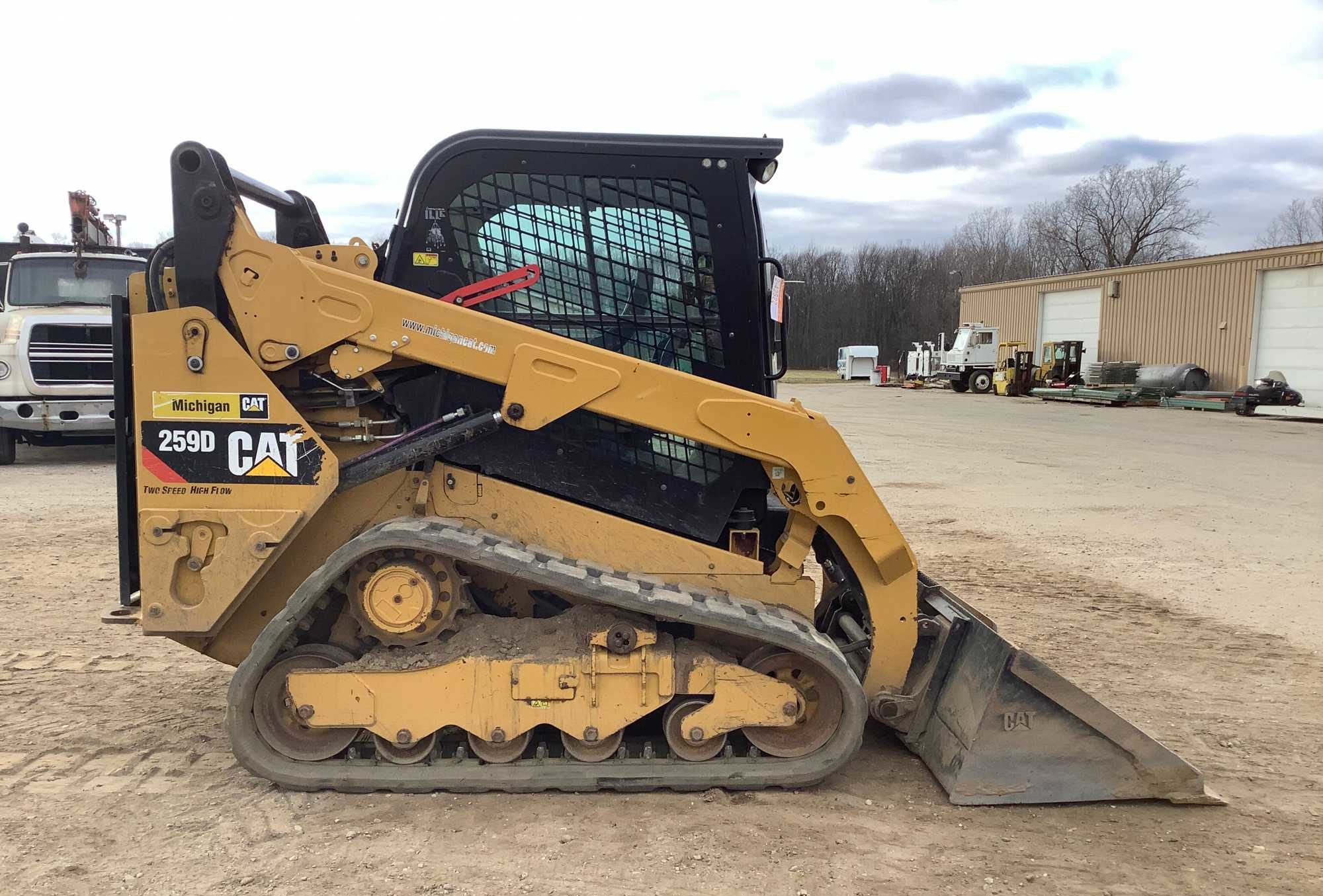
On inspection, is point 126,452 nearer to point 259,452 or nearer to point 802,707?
point 259,452

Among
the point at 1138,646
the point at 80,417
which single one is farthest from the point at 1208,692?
the point at 80,417

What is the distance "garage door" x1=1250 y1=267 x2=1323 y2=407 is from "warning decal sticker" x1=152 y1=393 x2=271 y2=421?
103 feet

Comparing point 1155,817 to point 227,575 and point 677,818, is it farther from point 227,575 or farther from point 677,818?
point 227,575

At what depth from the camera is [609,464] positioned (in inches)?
157

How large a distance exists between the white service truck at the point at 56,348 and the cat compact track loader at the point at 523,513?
33.2ft

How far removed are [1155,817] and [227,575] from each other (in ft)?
12.5

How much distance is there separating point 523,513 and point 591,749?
1.02 metres

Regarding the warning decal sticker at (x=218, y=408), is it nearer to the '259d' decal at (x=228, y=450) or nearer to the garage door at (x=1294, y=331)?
the '259d' decal at (x=228, y=450)

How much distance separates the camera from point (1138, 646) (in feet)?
18.7

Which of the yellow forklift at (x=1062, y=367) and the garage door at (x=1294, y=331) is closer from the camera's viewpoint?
the garage door at (x=1294, y=331)

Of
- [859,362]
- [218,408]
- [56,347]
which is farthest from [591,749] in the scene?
[859,362]

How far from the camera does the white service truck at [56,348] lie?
478 inches

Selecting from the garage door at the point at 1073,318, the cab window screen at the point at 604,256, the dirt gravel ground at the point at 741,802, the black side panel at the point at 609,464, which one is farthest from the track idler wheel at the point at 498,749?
the garage door at the point at 1073,318

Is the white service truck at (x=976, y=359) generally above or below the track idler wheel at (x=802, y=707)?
above
